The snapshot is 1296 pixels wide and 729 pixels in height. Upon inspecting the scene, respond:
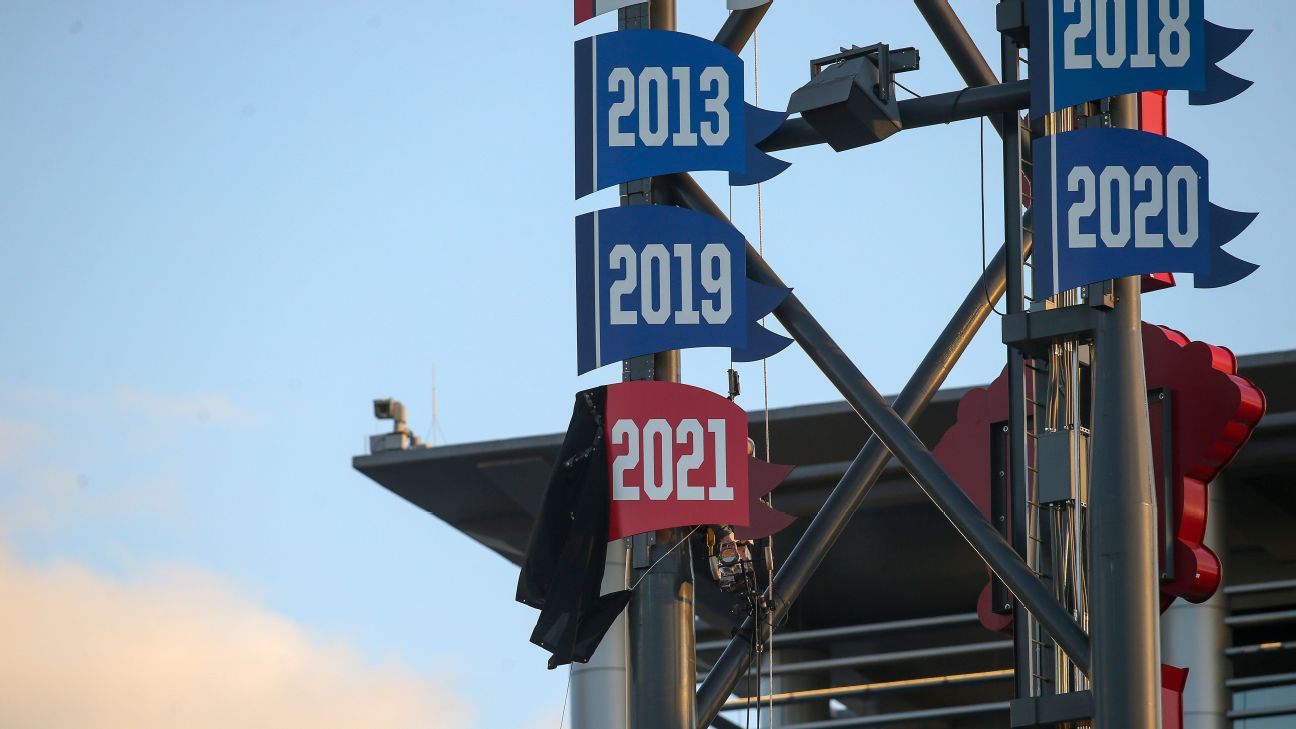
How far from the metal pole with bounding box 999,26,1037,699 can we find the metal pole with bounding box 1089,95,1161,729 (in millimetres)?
580

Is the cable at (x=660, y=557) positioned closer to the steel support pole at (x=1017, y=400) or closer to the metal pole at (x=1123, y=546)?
the steel support pole at (x=1017, y=400)

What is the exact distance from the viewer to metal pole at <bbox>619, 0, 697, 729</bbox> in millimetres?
8844

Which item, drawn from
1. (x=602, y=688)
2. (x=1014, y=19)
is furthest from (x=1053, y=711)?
(x=602, y=688)

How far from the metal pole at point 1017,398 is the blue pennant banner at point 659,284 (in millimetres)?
1139

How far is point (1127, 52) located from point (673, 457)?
2705 mm

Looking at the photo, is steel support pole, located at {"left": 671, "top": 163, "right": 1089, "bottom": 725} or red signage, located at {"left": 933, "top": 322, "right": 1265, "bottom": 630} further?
red signage, located at {"left": 933, "top": 322, "right": 1265, "bottom": 630}

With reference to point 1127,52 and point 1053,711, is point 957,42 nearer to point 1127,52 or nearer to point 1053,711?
point 1127,52

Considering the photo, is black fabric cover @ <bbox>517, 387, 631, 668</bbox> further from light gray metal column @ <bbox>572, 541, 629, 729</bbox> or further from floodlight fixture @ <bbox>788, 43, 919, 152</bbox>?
light gray metal column @ <bbox>572, 541, 629, 729</bbox>

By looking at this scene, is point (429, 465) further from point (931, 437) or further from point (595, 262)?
point (595, 262)

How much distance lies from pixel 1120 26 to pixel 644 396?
2682mm

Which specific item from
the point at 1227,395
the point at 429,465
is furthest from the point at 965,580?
the point at 1227,395

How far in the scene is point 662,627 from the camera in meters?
8.95

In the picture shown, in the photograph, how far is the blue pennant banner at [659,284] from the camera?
916 cm

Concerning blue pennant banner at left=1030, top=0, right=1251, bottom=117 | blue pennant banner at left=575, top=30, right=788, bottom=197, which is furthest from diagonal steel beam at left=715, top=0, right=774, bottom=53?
blue pennant banner at left=1030, top=0, right=1251, bottom=117
